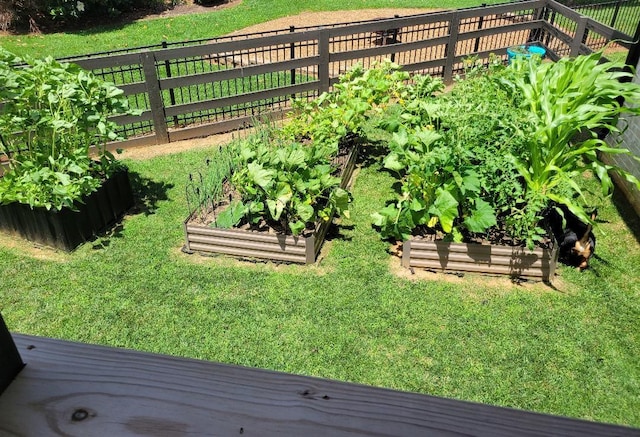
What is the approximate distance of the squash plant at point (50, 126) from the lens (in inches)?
187

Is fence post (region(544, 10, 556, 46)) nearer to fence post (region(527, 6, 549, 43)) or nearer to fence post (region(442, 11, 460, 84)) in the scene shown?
fence post (region(527, 6, 549, 43))

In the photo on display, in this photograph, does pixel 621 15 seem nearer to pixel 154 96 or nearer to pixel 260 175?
pixel 154 96

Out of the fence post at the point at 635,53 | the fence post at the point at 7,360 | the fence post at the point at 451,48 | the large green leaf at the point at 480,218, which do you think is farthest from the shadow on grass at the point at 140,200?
the fence post at the point at 635,53

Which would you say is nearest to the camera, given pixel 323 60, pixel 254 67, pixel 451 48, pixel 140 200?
pixel 140 200

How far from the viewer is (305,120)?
655cm

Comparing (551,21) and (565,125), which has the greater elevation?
(565,125)

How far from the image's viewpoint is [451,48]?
9.38m

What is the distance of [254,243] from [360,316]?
1309 mm

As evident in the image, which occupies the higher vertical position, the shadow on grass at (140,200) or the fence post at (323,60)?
the fence post at (323,60)

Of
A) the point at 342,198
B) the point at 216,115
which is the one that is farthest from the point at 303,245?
the point at 216,115

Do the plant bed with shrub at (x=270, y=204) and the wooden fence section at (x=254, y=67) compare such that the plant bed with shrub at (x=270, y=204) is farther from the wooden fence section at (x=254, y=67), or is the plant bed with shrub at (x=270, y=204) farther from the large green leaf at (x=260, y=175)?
the wooden fence section at (x=254, y=67)

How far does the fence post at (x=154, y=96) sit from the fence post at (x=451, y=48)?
5.24 metres

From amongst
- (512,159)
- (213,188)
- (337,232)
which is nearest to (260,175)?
(213,188)

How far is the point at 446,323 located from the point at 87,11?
15626mm
